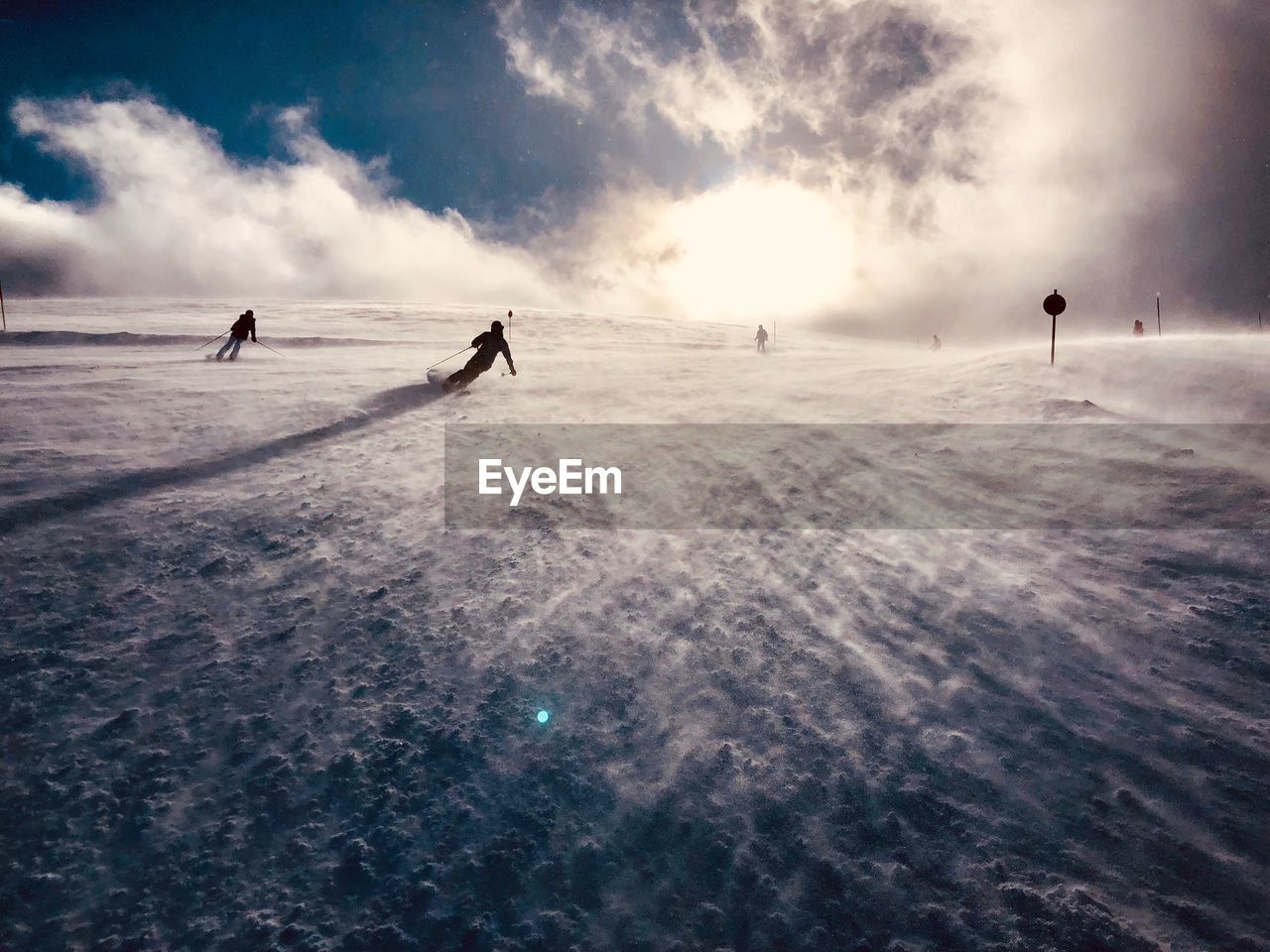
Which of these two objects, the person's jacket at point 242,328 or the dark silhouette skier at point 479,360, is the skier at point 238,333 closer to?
the person's jacket at point 242,328

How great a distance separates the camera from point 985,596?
18.4ft

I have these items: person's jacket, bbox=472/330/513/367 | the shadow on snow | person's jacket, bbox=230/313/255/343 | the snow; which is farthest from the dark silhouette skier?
person's jacket, bbox=230/313/255/343

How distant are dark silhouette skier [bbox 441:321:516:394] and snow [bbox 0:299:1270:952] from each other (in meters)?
5.11

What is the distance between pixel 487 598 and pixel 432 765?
1.80 m

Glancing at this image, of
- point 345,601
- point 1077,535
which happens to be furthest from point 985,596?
point 345,601

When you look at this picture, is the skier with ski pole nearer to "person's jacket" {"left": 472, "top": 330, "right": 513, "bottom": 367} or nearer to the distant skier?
"person's jacket" {"left": 472, "top": 330, "right": 513, "bottom": 367}

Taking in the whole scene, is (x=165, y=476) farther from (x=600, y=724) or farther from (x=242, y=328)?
(x=242, y=328)

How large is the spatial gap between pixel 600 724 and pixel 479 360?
10.3m

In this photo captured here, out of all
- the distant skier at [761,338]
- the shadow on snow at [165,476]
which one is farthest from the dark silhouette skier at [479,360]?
the distant skier at [761,338]

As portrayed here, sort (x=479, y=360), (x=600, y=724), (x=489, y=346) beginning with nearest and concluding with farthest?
(x=600, y=724) → (x=479, y=360) → (x=489, y=346)

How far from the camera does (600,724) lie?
4.29 m

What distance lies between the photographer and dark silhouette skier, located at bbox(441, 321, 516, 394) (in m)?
12.8

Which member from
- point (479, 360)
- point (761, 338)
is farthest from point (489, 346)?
point (761, 338)

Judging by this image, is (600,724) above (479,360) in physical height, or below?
below
